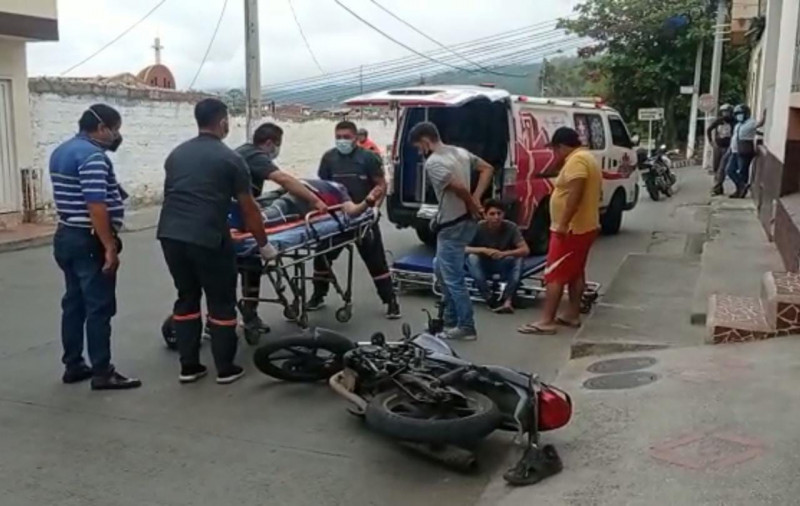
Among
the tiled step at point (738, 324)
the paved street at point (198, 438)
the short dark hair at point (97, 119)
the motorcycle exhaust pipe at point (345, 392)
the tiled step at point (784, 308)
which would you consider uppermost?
the short dark hair at point (97, 119)

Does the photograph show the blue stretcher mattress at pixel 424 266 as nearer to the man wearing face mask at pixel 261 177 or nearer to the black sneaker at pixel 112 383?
the man wearing face mask at pixel 261 177

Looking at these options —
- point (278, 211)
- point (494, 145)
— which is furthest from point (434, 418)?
point (494, 145)

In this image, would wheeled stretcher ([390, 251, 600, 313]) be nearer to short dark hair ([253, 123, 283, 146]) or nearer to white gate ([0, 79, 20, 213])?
short dark hair ([253, 123, 283, 146])

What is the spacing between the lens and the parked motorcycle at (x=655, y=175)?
18484 millimetres

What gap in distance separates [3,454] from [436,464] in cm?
227

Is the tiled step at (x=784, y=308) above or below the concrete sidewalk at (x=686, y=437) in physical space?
above

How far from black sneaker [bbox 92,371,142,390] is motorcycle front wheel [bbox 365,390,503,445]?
191 centimetres

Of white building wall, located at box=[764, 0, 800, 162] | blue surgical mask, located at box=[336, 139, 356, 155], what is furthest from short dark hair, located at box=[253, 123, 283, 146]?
white building wall, located at box=[764, 0, 800, 162]

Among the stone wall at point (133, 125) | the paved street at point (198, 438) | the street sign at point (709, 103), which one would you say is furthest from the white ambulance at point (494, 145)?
the street sign at point (709, 103)

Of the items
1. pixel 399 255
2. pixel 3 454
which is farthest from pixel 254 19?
pixel 3 454

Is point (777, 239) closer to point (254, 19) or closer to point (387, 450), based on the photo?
point (387, 450)

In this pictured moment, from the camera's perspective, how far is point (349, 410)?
501cm

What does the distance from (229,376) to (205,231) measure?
1.00 metres

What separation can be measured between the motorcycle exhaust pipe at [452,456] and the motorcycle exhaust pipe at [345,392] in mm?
484
